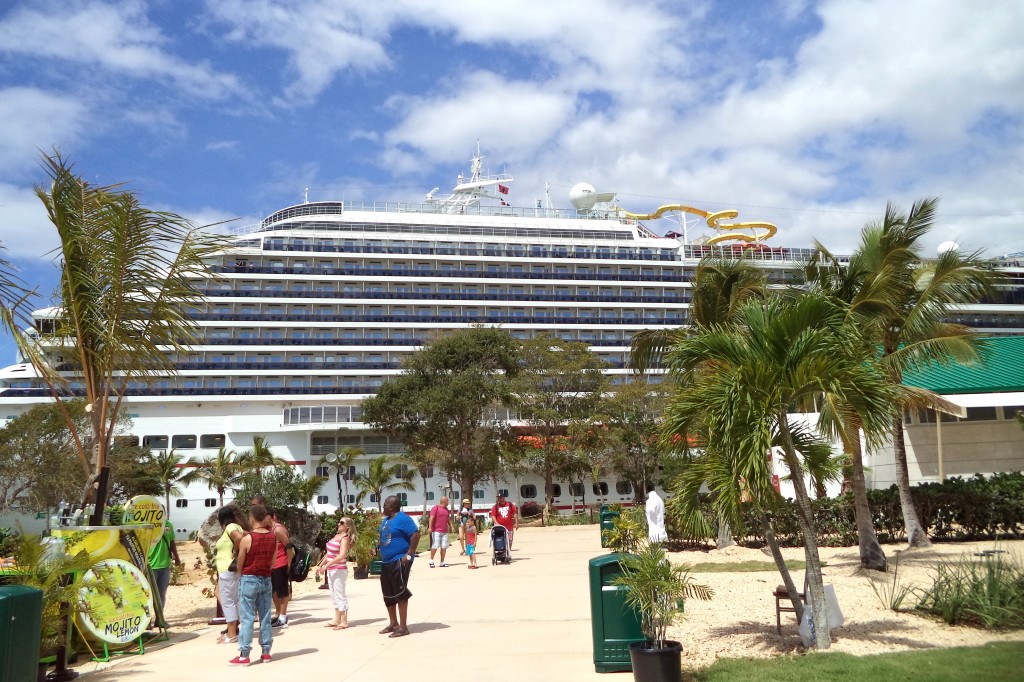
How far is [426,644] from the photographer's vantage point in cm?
853

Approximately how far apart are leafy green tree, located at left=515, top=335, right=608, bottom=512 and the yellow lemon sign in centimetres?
2956

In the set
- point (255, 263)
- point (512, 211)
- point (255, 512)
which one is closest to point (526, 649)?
point (255, 512)

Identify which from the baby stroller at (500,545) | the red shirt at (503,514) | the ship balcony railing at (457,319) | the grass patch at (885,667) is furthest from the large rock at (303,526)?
the ship balcony railing at (457,319)

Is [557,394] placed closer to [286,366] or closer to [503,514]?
[286,366]

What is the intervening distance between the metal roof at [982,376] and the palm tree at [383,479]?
94.1 ft

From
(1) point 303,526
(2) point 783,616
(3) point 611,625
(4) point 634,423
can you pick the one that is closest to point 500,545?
(1) point 303,526

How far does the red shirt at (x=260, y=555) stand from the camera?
309 inches

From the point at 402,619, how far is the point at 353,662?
1.37 meters

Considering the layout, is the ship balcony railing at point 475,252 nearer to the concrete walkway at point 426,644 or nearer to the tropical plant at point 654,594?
the concrete walkway at point 426,644

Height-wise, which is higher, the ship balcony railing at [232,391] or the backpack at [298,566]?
the ship balcony railing at [232,391]

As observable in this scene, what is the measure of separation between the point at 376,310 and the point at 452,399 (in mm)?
18747

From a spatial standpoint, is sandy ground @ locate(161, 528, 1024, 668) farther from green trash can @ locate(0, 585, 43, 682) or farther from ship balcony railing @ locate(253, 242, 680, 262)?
ship balcony railing @ locate(253, 242, 680, 262)

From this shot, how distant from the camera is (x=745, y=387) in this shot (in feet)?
23.6

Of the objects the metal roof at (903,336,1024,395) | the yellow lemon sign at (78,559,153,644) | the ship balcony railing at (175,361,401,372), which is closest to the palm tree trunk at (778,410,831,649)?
the yellow lemon sign at (78,559,153,644)
